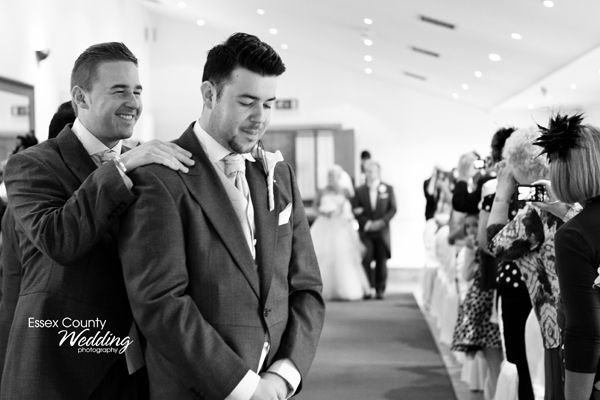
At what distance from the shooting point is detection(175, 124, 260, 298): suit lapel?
2104mm

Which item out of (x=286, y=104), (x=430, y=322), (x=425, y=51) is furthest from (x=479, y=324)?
(x=286, y=104)

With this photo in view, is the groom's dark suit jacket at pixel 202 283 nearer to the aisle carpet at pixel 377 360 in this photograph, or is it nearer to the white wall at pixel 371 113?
the aisle carpet at pixel 377 360

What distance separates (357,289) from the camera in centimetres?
1248

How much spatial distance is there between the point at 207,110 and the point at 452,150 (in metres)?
16.6

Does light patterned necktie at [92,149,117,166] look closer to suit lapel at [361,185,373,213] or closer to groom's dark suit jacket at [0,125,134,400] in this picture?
groom's dark suit jacket at [0,125,134,400]

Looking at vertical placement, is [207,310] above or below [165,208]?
below

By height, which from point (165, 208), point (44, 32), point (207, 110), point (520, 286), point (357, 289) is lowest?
point (357, 289)

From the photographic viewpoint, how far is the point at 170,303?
6.59 ft

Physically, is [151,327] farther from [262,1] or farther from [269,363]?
[262,1]

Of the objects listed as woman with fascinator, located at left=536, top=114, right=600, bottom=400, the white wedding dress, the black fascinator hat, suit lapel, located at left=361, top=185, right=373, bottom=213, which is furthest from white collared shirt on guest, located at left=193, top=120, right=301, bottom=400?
suit lapel, located at left=361, top=185, right=373, bottom=213

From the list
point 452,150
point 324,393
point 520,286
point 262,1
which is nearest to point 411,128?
point 452,150

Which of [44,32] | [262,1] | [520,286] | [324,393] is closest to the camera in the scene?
[520,286]

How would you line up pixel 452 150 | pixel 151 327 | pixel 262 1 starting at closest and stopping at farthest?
pixel 151 327 < pixel 262 1 < pixel 452 150

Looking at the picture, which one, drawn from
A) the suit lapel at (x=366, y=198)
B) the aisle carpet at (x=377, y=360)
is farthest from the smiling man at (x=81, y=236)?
the suit lapel at (x=366, y=198)
